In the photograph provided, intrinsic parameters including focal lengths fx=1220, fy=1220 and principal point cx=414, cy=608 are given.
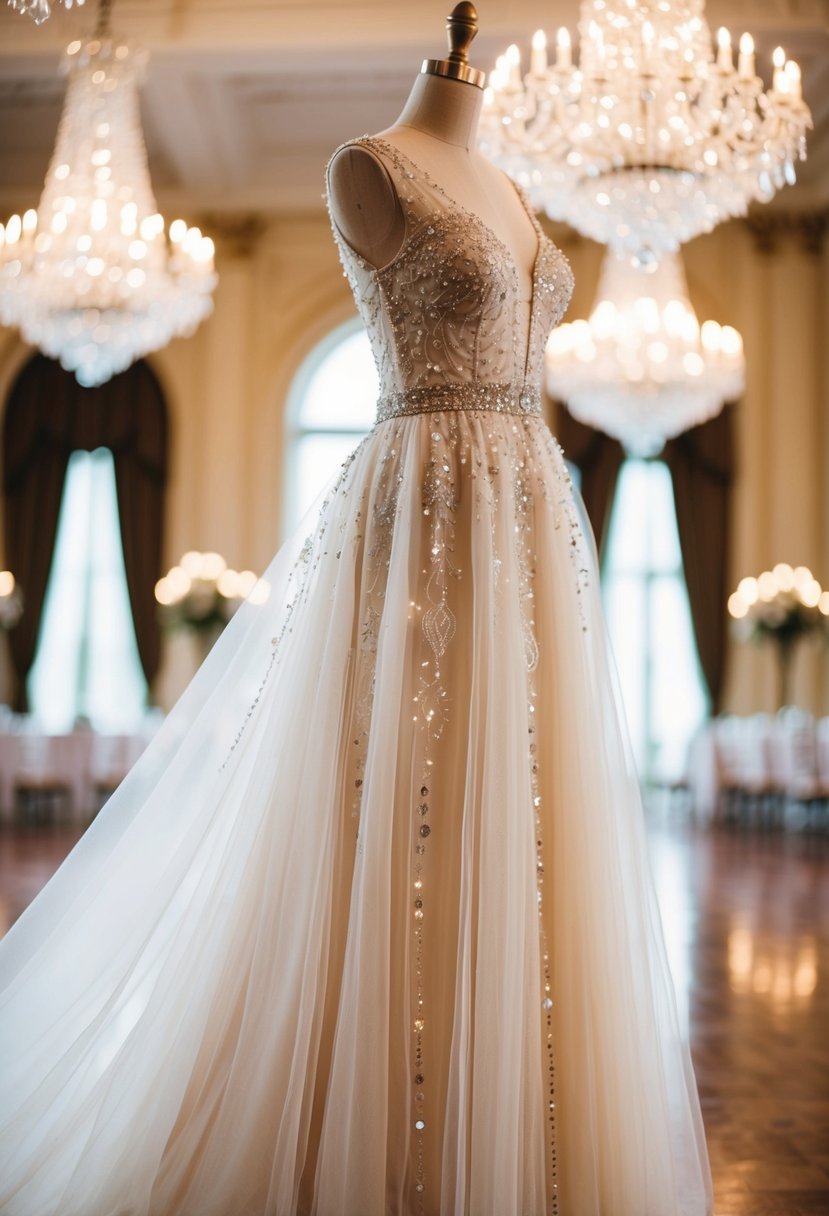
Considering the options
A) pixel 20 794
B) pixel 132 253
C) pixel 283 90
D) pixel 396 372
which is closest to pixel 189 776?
pixel 396 372

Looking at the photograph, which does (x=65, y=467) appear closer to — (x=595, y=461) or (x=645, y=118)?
(x=595, y=461)

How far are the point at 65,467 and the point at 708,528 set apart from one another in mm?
6590

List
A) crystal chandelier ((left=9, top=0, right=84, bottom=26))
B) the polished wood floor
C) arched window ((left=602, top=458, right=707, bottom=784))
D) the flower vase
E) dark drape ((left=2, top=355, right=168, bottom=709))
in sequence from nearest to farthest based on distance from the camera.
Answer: the polished wood floor, crystal chandelier ((left=9, top=0, right=84, bottom=26)), the flower vase, arched window ((left=602, top=458, right=707, bottom=784)), dark drape ((left=2, top=355, right=168, bottom=709))

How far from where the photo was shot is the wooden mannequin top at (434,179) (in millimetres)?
2070

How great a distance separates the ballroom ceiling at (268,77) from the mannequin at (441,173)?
701 centimetres

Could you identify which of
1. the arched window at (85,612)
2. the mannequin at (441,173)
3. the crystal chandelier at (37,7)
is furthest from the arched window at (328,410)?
the mannequin at (441,173)

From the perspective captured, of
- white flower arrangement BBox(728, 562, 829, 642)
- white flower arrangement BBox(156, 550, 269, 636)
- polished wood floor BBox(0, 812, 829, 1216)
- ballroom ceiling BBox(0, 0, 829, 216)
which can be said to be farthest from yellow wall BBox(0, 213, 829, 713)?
polished wood floor BBox(0, 812, 829, 1216)

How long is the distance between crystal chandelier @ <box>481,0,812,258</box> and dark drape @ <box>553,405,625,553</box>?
5.55 metres

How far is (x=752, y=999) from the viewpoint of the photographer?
3.78 metres

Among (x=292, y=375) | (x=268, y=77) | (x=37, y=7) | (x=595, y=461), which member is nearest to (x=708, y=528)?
(x=595, y=461)

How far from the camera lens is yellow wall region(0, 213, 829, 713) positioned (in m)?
12.1

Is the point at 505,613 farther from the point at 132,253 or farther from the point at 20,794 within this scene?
the point at 20,794

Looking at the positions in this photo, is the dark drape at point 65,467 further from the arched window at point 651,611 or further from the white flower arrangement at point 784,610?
the white flower arrangement at point 784,610

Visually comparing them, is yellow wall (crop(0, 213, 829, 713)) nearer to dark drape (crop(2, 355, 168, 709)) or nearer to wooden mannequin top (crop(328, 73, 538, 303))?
dark drape (crop(2, 355, 168, 709))
